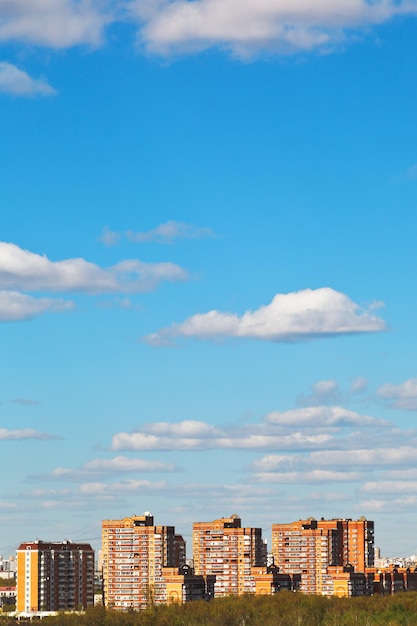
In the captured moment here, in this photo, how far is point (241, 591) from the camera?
264ft

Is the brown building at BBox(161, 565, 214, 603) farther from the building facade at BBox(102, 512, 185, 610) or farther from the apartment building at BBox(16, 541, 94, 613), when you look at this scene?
the apartment building at BBox(16, 541, 94, 613)

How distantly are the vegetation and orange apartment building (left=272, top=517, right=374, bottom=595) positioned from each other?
6753 mm

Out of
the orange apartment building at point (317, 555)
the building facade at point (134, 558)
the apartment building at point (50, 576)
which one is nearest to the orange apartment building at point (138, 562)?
the building facade at point (134, 558)

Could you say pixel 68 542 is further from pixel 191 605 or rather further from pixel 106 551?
pixel 191 605

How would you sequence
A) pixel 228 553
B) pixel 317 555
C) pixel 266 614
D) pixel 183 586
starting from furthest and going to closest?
pixel 317 555
pixel 228 553
pixel 183 586
pixel 266 614

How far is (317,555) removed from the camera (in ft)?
270

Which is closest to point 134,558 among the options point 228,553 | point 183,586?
point 183,586

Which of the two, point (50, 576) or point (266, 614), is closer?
point (266, 614)

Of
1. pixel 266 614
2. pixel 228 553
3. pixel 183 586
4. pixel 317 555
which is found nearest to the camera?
pixel 266 614

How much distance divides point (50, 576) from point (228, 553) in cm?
1139

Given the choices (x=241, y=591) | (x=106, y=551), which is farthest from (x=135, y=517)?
(x=241, y=591)

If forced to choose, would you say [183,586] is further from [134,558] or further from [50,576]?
[50,576]

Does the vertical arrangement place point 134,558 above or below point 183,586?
above

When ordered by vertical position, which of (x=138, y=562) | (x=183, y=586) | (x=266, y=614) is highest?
(x=138, y=562)
